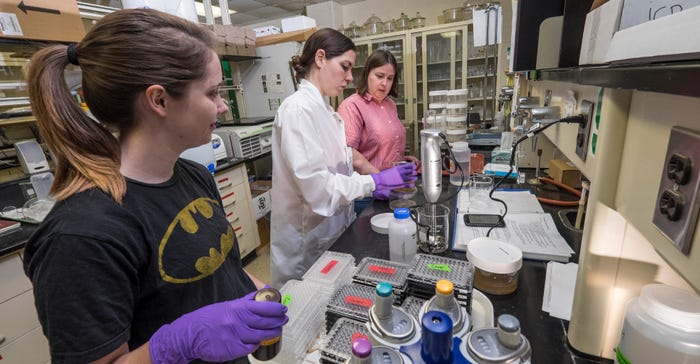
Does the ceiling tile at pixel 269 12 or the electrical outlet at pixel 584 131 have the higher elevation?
the ceiling tile at pixel 269 12

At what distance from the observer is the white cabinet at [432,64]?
396 cm

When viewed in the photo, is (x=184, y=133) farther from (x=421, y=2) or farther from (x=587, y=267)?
(x=421, y=2)

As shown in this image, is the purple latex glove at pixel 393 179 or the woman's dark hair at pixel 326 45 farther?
the purple latex glove at pixel 393 179

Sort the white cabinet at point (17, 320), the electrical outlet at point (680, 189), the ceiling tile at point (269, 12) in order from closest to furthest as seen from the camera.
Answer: the electrical outlet at point (680, 189) < the white cabinet at point (17, 320) < the ceiling tile at point (269, 12)

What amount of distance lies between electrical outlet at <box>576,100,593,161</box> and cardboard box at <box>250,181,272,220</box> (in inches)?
101

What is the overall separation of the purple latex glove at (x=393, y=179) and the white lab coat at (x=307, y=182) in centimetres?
9

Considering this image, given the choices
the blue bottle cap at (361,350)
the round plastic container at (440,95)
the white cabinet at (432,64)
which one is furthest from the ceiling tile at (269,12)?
the blue bottle cap at (361,350)

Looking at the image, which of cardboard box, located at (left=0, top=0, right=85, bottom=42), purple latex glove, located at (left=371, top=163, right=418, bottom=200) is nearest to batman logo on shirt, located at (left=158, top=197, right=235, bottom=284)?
purple latex glove, located at (left=371, top=163, right=418, bottom=200)

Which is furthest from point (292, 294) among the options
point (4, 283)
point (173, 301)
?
point (4, 283)

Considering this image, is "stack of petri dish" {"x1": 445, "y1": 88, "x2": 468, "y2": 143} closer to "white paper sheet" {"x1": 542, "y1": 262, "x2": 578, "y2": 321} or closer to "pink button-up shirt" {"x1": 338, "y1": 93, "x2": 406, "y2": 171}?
"pink button-up shirt" {"x1": 338, "y1": 93, "x2": 406, "y2": 171}

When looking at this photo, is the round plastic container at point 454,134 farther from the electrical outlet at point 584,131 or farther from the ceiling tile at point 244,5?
the ceiling tile at point 244,5

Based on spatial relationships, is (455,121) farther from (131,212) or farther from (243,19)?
(243,19)

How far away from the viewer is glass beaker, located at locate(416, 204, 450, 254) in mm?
1036

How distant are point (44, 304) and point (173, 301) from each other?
0.21 metres
